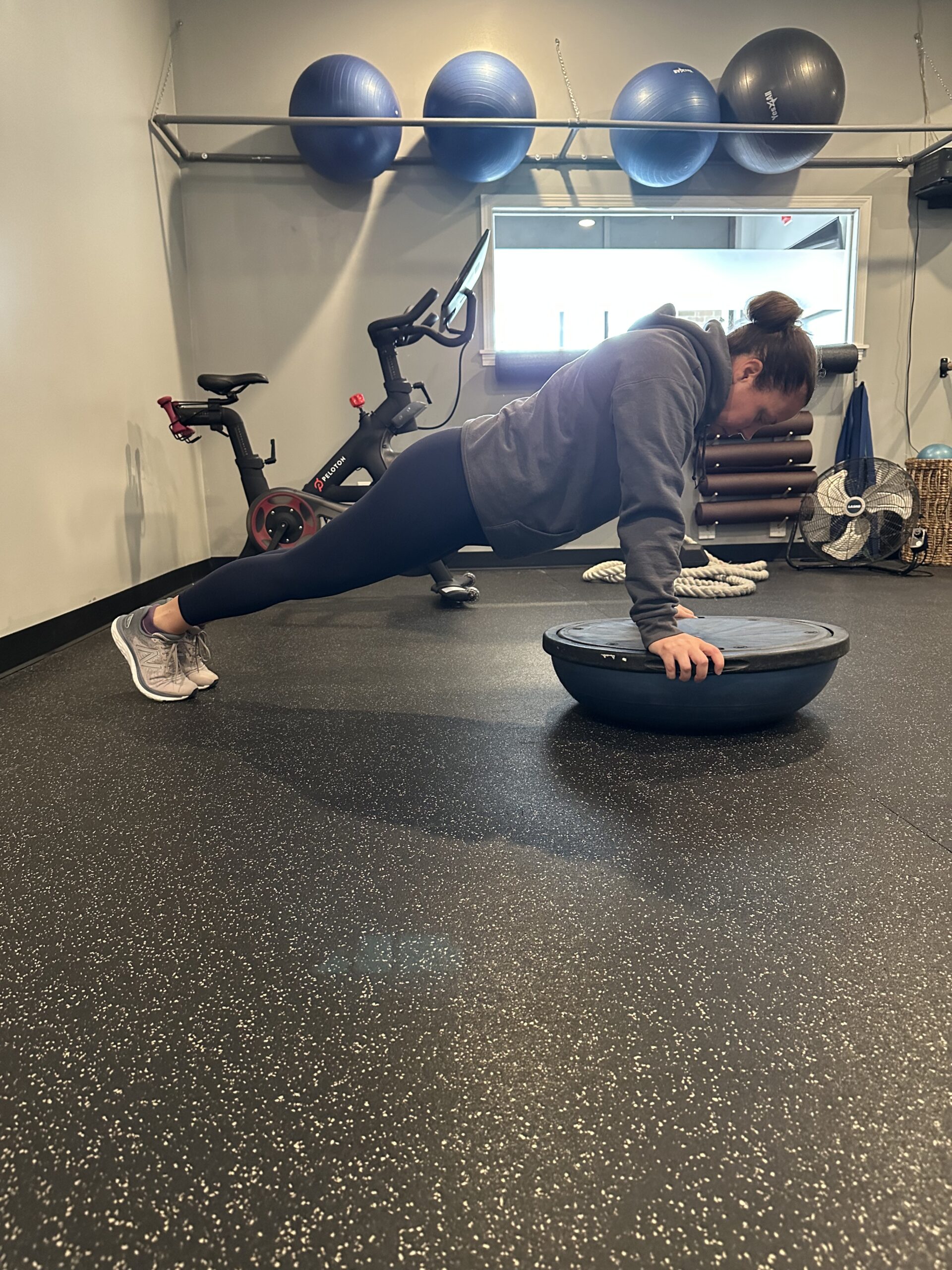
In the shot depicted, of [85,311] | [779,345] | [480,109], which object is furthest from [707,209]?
[779,345]

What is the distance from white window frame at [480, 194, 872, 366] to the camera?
4.15m

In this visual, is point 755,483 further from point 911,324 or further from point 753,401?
point 753,401

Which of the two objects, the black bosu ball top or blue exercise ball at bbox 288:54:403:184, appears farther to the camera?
blue exercise ball at bbox 288:54:403:184

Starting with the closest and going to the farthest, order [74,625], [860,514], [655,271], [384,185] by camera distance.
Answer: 1. [74,625]
2. [860,514]
3. [384,185]
4. [655,271]

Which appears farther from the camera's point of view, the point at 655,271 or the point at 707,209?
the point at 655,271

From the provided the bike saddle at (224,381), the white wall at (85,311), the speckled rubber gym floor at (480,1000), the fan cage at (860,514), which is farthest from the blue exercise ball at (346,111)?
the speckled rubber gym floor at (480,1000)

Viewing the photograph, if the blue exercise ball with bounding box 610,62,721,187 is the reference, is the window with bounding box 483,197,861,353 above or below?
below

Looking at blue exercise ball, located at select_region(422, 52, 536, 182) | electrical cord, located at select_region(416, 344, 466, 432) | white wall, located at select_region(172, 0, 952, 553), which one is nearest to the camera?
blue exercise ball, located at select_region(422, 52, 536, 182)

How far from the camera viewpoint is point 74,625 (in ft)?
8.79

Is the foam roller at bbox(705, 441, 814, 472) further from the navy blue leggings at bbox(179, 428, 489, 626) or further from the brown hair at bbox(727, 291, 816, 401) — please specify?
the navy blue leggings at bbox(179, 428, 489, 626)

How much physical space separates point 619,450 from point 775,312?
404mm

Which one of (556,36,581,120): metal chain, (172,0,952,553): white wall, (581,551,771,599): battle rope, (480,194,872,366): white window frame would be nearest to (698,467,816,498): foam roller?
(581,551,771,599): battle rope

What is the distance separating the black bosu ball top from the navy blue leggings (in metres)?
0.34

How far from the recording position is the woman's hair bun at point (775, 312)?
1460mm
